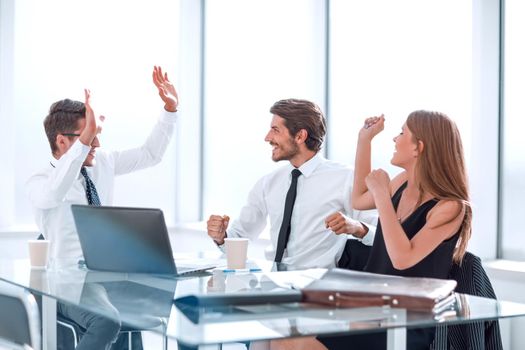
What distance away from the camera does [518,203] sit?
357 centimetres

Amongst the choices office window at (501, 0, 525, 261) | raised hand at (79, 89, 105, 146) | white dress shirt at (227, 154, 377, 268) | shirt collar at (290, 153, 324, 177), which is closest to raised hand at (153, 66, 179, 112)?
raised hand at (79, 89, 105, 146)

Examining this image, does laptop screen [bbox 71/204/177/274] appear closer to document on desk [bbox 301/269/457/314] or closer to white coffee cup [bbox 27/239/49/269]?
white coffee cup [bbox 27/239/49/269]

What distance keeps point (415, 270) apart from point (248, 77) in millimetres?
3303

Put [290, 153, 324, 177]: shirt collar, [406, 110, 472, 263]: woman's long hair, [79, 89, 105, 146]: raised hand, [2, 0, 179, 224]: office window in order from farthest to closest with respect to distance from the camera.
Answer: [2, 0, 179, 224]: office window
[290, 153, 324, 177]: shirt collar
[79, 89, 105, 146]: raised hand
[406, 110, 472, 263]: woman's long hair

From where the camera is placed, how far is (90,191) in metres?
3.38

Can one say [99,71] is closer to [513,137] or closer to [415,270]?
[513,137]

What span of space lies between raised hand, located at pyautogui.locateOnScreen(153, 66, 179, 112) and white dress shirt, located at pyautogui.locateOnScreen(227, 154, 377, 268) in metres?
0.57

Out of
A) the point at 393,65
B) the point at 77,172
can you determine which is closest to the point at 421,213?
the point at 77,172

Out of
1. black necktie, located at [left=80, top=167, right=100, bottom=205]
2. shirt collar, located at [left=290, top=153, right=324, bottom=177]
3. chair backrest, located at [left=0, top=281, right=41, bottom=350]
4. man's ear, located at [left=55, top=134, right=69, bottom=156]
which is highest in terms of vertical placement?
man's ear, located at [left=55, top=134, right=69, bottom=156]

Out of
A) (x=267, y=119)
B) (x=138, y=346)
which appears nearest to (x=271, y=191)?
(x=138, y=346)

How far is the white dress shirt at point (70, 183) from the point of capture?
3150 mm

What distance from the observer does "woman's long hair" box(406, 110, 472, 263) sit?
2436mm

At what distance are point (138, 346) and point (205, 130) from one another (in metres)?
3.02

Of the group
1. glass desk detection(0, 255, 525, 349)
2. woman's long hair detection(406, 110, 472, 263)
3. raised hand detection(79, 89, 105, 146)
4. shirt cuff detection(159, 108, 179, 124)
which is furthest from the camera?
shirt cuff detection(159, 108, 179, 124)
